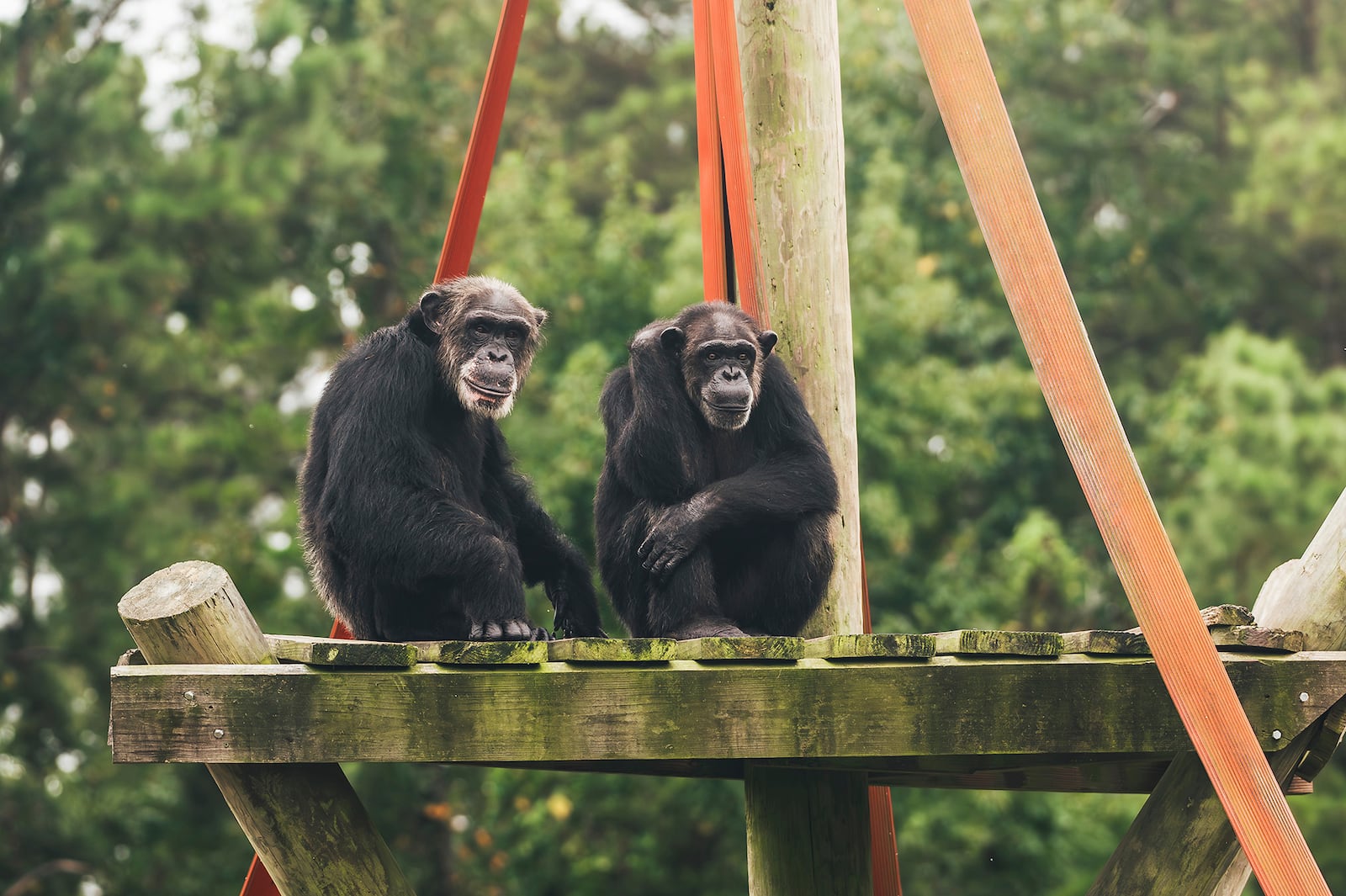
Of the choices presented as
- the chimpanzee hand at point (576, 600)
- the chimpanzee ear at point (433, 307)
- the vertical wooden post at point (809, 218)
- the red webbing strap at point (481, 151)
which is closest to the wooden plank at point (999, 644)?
the vertical wooden post at point (809, 218)

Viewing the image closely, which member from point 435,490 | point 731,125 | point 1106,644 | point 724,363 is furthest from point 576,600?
point 1106,644

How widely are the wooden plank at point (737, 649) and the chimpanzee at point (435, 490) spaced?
3.33ft

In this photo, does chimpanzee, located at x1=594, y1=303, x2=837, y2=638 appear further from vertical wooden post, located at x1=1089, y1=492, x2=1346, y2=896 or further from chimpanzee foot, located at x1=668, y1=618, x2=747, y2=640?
vertical wooden post, located at x1=1089, y1=492, x2=1346, y2=896

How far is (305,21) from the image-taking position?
16.6 metres

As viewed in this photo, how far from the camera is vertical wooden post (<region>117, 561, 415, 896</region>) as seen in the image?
147 inches

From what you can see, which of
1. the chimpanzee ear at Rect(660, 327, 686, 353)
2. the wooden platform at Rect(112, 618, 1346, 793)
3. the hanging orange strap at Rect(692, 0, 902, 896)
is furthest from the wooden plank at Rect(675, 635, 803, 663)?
the chimpanzee ear at Rect(660, 327, 686, 353)

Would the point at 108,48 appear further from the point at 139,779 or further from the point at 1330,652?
the point at 1330,652

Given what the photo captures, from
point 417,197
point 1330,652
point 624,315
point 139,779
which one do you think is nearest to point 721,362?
point 1330,652

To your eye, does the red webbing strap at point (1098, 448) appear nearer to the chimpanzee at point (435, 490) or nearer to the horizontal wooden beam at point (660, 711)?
the horizontal wooden beam at point (660, 711)

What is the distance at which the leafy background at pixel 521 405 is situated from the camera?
48.0 feet

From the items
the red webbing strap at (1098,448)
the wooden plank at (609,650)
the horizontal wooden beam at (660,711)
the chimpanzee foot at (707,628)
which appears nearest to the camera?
the red webbing strap at (1098,448)

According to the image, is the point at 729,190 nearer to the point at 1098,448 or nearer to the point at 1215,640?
the point at 1098,448

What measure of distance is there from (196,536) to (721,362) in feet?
36.5

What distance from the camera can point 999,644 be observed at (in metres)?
3.86
